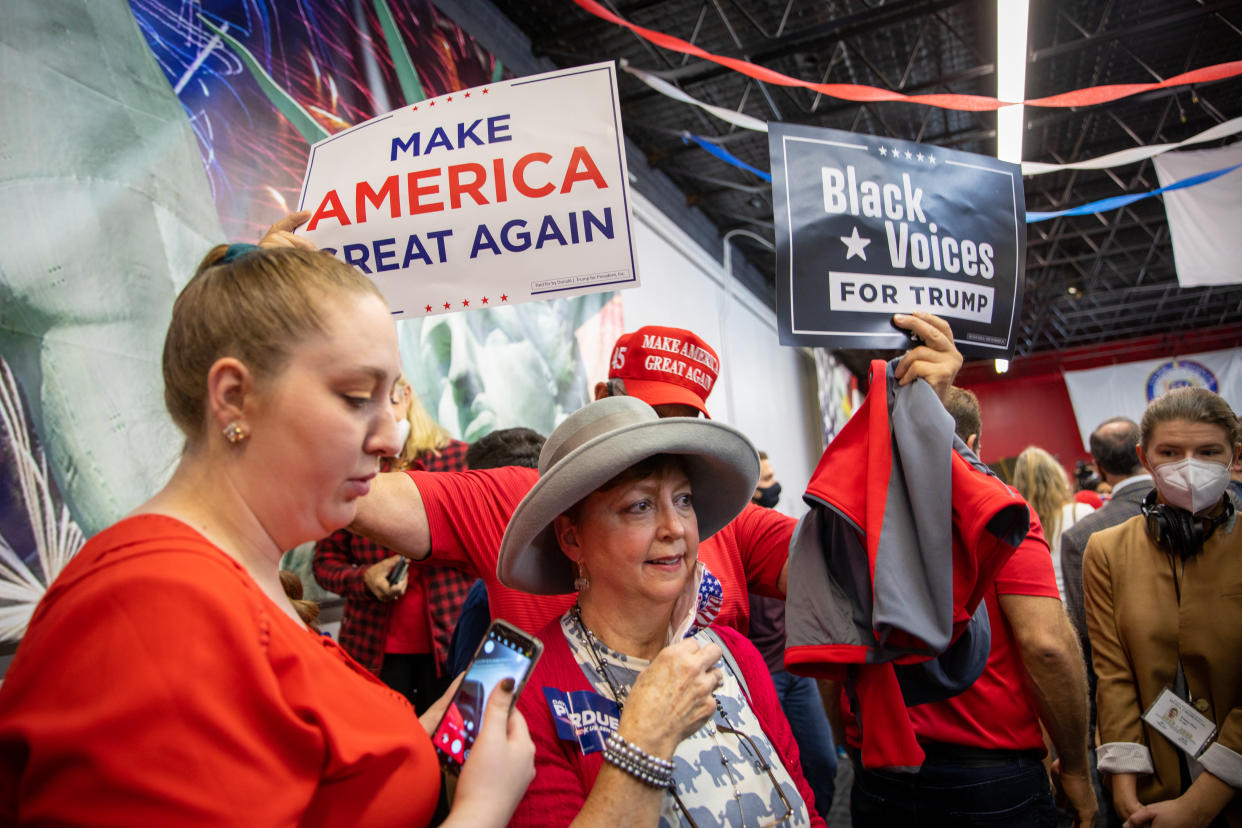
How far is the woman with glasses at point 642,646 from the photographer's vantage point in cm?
123

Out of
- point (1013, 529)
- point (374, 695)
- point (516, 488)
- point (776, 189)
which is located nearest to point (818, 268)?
point (776, 189)

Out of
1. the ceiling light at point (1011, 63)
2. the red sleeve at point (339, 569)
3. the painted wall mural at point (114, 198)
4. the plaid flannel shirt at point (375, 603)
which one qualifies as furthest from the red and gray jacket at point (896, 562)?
the ceiling light at point (1011, 63)

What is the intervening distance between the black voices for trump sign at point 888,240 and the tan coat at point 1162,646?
3.23ft

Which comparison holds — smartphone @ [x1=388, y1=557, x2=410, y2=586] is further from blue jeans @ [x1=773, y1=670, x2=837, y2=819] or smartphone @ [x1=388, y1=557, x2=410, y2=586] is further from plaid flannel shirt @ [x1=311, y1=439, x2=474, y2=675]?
blue jeans @ [x1=773, y1=670, x2=837, y2=819]

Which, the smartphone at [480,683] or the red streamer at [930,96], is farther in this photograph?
the red streamer at [930,96]

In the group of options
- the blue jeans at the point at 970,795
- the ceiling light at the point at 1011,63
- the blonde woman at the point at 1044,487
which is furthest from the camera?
the ceiling light at the point at 1011,63

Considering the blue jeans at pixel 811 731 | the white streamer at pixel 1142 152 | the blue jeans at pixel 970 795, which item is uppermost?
the white streamer at pixel 1142 152

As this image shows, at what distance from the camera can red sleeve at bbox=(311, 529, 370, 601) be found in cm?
287

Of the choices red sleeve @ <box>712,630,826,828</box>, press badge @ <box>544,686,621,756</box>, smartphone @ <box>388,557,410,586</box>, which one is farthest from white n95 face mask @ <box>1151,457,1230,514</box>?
smartphone @ <box>388,557,410,586</box>

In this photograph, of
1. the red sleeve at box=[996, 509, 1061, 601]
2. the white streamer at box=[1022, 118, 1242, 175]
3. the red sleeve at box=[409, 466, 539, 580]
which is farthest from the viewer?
the white streamer at box=[1022, 118, 1242, 175]

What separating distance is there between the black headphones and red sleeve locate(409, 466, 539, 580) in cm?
190

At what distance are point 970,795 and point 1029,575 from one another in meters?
0.57

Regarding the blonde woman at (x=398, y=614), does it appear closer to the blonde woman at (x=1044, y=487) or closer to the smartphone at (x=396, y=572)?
the smartphone at (x=396, y=572)

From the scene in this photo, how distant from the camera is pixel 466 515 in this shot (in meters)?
1.77
